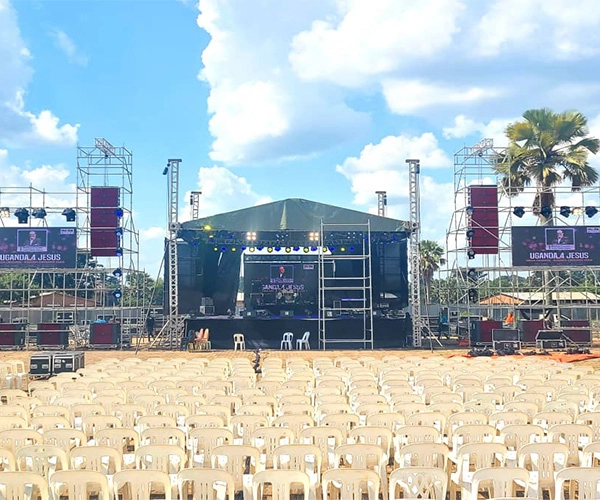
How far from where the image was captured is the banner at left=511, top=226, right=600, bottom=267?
21078 mm

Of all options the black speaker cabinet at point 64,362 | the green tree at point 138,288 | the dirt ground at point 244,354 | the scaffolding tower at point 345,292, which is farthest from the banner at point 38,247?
the scaffolding tower at point 345,292

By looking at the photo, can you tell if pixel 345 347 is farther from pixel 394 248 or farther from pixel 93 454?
pixel 93 454

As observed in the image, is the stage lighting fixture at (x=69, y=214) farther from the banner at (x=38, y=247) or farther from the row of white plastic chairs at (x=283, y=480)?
the row of white plastic chairs at (x=283, y=480)

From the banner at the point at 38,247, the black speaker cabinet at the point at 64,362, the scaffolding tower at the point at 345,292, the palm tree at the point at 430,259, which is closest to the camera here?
the black speaker cabinet at the point at 64,362

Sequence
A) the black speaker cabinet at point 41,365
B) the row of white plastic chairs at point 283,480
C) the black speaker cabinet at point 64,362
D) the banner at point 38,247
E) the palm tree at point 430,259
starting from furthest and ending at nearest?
the palm tree at point 430,259, the banner at point 38,247, the black speaker cabinet at point 64,362, the black speaker cabinet at point 41,365, the row of white plastic chairs at point 283,480

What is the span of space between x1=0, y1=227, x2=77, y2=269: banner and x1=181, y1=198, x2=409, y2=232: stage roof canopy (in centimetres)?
437

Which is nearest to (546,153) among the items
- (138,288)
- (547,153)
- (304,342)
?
(547,153)

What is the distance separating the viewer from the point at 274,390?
8.43 meters

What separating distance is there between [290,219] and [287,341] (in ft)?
14.0

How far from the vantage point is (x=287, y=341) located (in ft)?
70.6

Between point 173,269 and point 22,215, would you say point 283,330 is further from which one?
point 22,215

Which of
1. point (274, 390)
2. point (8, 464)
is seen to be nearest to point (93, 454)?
point (8, 464)

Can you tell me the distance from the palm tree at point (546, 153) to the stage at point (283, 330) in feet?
24.9

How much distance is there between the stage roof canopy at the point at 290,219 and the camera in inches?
828
